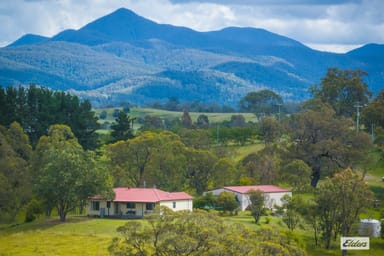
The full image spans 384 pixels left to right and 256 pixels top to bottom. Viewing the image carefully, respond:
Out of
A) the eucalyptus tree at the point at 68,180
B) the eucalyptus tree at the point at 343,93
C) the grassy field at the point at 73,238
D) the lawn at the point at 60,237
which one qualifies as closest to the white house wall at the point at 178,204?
the grassy field at the point at 73,238

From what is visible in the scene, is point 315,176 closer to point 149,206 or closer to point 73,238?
point 149,206

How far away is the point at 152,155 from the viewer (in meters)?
77.5

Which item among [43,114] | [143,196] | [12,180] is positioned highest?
[43,114]

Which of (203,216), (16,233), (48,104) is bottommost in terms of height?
(16,233)

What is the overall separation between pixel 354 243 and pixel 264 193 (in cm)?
1680

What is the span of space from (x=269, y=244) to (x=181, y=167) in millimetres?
39753

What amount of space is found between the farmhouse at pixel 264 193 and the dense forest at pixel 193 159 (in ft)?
9.36

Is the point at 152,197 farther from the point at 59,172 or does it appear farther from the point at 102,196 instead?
the point at 59,172

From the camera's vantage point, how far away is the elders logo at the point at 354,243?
5300 cm

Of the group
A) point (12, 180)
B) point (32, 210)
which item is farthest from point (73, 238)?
point (12, 180)

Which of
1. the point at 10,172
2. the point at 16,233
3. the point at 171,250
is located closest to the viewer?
the point at 171,250

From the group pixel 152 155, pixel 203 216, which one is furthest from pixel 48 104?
pixel 203 216

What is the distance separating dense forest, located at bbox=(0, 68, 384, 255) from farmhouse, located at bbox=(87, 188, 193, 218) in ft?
5.12

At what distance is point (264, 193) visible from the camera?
70.3 m
